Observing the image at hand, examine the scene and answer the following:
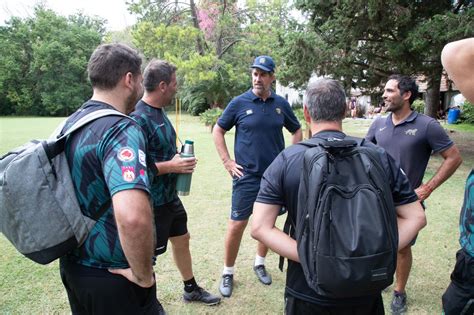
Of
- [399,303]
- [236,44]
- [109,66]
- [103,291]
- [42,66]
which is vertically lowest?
[399,303]

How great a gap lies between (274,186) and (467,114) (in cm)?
2509

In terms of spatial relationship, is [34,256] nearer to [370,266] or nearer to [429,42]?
[370,266]

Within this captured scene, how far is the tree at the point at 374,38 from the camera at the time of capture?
9.59 metres

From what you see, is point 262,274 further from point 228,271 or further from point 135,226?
point 135,226

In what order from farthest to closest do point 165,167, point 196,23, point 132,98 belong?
point 196,23 → point 165,167 → point 132,98

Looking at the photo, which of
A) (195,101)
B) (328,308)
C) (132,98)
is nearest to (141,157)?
(132,98)

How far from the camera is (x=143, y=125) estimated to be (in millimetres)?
3076

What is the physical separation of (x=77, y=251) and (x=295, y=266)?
1.11 metres

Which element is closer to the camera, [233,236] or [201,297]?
[201,297]

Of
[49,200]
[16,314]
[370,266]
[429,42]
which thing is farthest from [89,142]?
[429,42]

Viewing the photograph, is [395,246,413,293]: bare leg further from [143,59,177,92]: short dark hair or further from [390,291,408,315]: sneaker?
[143,59,177,92]: short dark hair

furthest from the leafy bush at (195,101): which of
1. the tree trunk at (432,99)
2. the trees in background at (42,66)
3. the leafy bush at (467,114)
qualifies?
the tree trunk at (432,99)

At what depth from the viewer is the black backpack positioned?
5.05ft

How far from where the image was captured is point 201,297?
3.64 meters
